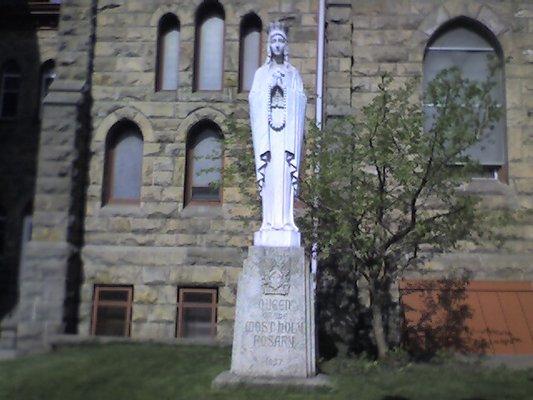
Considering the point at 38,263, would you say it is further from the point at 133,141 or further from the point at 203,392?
the point at 203,392

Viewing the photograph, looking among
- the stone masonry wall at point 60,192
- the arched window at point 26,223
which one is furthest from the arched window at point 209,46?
the arched window at point 26,223

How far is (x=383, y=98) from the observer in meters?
9.99

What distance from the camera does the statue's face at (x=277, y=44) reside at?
9.26 meters

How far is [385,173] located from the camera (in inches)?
401

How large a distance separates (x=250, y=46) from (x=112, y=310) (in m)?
6.46

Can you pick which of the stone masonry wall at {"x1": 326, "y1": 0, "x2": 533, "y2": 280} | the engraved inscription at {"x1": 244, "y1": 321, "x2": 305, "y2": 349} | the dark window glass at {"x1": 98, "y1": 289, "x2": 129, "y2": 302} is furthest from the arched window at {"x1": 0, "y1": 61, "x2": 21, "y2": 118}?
the engraved inscription at {"x1": 244, "y1": 321, "x2": 305, "y2": 349}

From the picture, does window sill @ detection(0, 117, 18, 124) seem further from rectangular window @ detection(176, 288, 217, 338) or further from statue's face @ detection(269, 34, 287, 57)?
statue's face @ detection(269, 34, 287, 57)

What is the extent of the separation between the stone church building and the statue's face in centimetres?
396

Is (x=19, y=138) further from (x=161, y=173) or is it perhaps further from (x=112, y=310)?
(x=112, y=310)

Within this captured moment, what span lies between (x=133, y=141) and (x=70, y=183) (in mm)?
1744

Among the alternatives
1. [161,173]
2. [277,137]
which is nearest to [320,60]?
[161,173]

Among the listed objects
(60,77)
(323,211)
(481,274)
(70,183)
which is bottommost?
(481,274)

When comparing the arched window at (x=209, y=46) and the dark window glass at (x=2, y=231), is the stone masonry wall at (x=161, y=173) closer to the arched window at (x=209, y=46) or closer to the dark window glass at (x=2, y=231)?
the arched window at (x=209, y=46)

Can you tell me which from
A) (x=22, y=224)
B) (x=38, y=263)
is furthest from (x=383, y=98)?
(x=22, y=224)
